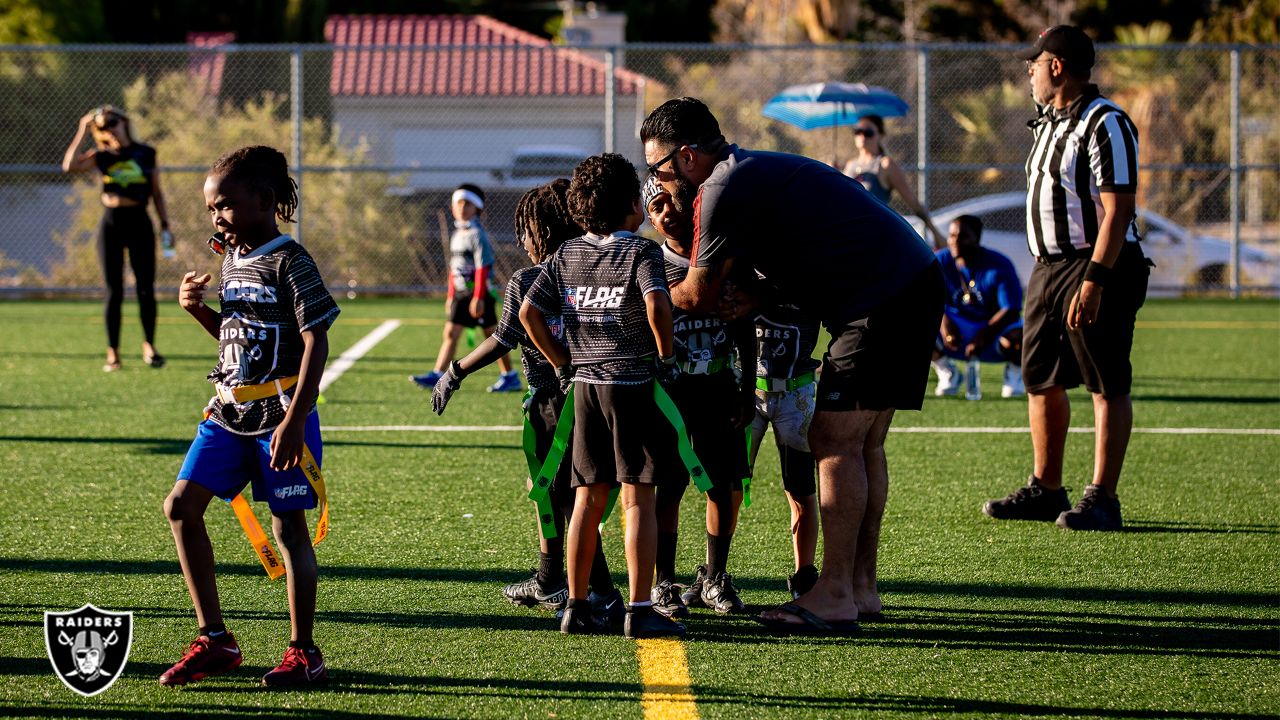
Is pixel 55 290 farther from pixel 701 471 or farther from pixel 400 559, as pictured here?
pixel 701 471

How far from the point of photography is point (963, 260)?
10109 millimetres

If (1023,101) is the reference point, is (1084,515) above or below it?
below

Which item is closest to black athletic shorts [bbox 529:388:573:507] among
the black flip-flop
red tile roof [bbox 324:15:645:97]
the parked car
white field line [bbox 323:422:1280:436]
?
the black flip-flop

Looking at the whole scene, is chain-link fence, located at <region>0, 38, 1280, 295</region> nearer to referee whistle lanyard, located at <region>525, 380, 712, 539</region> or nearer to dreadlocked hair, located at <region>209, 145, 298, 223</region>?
referee whistle lanyard, located at <region>525, 380, 712, 539</region>

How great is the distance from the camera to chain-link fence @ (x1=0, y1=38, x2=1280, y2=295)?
18031 mm

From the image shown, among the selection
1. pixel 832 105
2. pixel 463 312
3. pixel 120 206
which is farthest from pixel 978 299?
pixel 120 206

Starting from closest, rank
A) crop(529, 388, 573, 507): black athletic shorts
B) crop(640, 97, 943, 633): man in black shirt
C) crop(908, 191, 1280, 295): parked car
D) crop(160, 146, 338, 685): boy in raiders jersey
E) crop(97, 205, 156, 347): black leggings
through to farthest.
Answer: crop(160, 146, 338, 685): boy in raiders jersey < crop(640, 97, 943, 633): man in black shirt < crop(529, 388, 573, 507): black athletic shorts < crop(97, 205, 156, 347): black leggings < crop(908, 191, 1280, 295): parked car

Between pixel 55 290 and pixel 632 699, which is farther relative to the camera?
pixel 55 290

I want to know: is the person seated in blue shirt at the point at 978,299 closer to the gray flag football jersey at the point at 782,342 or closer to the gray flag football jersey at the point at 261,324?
the gray flag football jersey at the point at 782,342

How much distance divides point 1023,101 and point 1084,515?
57.0ft

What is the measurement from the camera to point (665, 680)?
4297 mm

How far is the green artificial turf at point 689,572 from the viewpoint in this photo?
13.7 ft

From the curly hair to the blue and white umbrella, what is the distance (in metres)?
8.88

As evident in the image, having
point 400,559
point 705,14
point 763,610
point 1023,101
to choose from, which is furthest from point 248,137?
point 705,14
